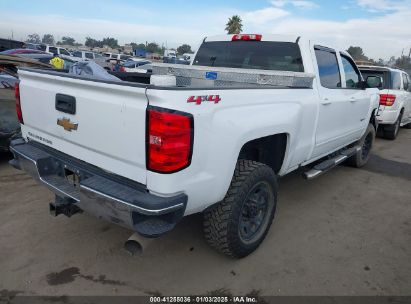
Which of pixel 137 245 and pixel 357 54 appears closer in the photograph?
pixel 137 245

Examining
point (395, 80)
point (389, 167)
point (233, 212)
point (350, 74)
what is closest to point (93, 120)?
point (233, 212)

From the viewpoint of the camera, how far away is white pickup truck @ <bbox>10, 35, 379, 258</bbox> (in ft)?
7.09

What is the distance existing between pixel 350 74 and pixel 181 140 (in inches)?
146

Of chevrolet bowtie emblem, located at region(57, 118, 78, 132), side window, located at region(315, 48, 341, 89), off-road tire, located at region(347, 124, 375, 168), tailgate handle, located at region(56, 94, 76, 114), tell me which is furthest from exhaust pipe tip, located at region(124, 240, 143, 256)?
off-road tire, located at region(347, 124, 375, 168)

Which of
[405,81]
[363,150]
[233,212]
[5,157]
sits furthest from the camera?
[405,81]

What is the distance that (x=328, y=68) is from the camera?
4.19m

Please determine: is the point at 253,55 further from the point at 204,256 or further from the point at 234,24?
the point at 234,24

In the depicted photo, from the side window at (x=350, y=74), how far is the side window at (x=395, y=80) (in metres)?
3.92

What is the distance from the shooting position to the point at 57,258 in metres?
3.01

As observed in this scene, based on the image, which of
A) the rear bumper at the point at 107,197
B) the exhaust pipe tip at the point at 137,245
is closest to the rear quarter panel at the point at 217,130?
the rear bumper at the point at 107,197

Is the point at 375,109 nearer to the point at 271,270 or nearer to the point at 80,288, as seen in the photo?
the point at 271,270

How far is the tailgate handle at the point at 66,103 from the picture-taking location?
2.54m

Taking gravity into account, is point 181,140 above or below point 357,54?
below

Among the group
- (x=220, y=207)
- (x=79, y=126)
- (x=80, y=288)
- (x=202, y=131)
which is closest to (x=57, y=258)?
(x=80, y=288)
